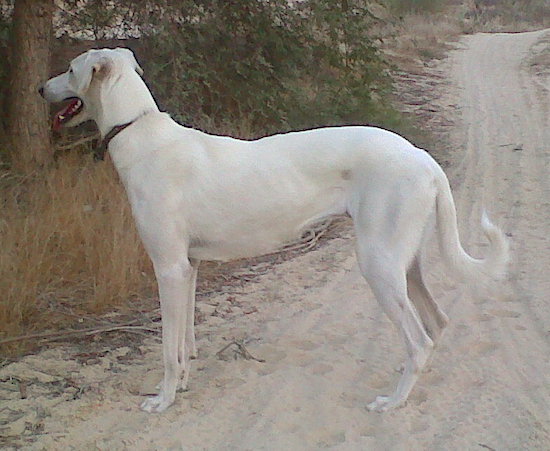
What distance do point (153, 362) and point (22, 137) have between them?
10.5 feet

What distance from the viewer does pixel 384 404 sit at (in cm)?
405

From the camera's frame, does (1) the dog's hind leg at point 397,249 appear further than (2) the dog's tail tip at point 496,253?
No

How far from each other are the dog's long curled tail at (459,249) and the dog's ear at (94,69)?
1804mm

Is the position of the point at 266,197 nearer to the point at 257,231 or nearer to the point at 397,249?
the point at 257,231

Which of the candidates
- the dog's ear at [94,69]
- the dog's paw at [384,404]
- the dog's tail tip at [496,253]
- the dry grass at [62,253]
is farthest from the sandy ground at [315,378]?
the dog's ear at [94,69]

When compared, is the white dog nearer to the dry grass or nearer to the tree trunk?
the dry grass

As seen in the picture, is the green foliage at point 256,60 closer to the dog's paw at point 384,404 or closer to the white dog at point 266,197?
the white dog at point 266,197

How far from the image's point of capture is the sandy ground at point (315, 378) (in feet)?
12.5

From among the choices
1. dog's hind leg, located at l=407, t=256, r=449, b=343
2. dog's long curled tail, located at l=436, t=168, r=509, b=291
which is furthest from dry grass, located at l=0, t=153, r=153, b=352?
dog's long curled tail, located at l=436, t=168, r=509, b=291

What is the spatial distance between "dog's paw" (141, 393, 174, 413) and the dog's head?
5.09ft

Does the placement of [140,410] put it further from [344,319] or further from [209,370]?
[344,319]

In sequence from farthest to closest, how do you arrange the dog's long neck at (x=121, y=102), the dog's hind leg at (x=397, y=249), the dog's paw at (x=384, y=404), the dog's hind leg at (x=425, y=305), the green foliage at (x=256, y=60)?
the green foliage at (x=256, y=60), the dog's hind leg at (x=425, y=305), the dog's long neck at (x=121, y=102), the dog's paw at (x=384, y=404), the dog's hind leg at (x=397, y=249)

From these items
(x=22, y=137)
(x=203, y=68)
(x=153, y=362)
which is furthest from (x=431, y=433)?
(x=203, y=68)

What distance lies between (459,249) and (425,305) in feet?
1.54
